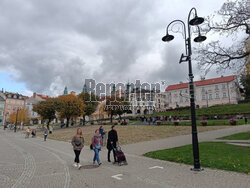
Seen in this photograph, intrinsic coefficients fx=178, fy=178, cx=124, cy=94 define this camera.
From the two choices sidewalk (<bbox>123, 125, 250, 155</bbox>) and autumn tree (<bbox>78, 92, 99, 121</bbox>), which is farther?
autumn tree (<bbox>78, 92, 99, 121</bbox>)

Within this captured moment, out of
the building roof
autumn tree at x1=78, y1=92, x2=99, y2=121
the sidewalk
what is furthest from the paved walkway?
the building roof

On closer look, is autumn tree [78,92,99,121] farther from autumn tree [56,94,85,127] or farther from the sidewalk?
the sidewalk

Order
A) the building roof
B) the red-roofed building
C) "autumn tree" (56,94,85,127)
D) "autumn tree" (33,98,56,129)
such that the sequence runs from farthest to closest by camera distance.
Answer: the building roof, the red-roofed building, "autumn tree" (56,94,85,127), "autumn tree" (33,98,56,129)

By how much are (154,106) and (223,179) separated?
93383 mm

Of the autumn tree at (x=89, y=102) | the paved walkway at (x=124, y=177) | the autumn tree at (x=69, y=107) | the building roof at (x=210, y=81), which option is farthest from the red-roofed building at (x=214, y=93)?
the paved walkway at (x=124, y=177)

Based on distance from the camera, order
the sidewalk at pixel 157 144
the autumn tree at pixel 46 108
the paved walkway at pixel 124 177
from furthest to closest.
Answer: the autumn tree at pixel 46 108 → the sidewalk at pixel 157 144 → the paved walkway at pixel 124 177

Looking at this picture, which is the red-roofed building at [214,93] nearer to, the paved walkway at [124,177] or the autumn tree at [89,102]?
the autumn tree at [89,102]

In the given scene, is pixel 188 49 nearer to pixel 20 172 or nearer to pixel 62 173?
pixel 62 173

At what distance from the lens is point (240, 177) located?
5730mm

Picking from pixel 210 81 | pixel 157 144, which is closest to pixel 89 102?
pixel 157 144

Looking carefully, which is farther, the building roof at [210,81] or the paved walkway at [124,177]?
the building roof at [210,81]

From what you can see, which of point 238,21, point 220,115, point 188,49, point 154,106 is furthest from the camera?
point 154,106

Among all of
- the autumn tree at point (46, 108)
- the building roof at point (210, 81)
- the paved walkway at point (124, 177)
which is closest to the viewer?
the paved walkway at point (124, 177)

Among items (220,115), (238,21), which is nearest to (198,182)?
(238,21)
